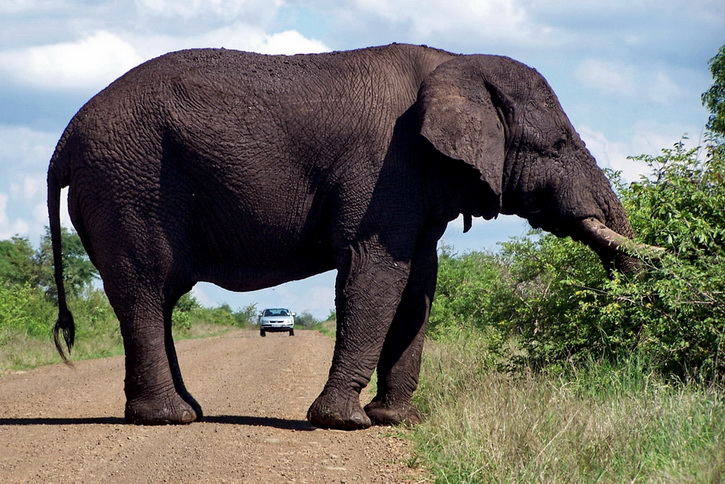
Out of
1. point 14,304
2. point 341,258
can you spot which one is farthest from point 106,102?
point 14,304

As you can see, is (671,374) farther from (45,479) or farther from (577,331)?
(45,479)

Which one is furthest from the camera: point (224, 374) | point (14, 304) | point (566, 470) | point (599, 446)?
point (14, 304)

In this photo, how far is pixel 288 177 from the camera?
9422 millimetres

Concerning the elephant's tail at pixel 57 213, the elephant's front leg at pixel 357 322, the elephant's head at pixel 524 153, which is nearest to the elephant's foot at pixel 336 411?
the elephant's front leg at pixel 357 322

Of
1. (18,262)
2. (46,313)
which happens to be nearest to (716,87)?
(46,313)

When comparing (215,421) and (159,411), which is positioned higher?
(159,411)

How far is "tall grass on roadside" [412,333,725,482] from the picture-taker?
6.47 metres

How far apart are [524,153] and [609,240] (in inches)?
45.0

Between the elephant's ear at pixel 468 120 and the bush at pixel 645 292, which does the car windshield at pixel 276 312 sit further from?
the elephant's ear at pixel 468 120

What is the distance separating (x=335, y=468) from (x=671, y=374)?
12.0 ft

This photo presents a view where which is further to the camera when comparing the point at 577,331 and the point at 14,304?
→ the point at 14,304

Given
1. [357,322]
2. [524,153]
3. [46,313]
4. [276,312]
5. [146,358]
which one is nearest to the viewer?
[357,322]

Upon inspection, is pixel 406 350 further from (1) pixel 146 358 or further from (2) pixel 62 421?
(2) pixel 62 421

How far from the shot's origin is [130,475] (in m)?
6.86
